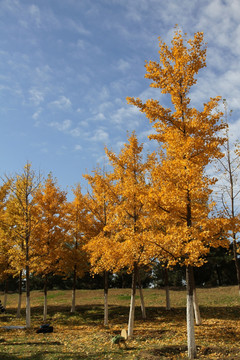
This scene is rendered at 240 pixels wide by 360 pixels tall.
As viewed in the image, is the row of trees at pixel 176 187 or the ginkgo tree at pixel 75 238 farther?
the ginkgo tree at pixel 75 238

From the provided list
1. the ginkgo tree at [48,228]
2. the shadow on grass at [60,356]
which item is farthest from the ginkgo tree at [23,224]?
the shadow on grass at [60,356]

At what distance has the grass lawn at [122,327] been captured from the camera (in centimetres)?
1023

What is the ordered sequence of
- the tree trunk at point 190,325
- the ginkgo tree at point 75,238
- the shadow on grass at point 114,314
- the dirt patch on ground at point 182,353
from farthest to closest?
1. the ginkgo tree at point 75,238
2. the shadow on grass at point 114,314
3. the tree trunk at point 190,325
4. the dirt patch on ground at point 182,353

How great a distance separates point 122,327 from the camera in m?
16.0


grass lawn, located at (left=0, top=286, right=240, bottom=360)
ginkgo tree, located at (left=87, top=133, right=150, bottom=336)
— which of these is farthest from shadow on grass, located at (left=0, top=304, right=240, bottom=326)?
ginkgo tree, located at (left=87, top=133, right=150, bottom=336)

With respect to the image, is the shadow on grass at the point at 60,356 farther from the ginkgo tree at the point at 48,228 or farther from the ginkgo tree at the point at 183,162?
the ginkgo tree at the point at 48,228

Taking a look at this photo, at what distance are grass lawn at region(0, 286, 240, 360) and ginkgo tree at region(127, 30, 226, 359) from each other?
5.81 feet

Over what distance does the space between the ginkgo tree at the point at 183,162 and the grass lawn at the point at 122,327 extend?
177 centimetres

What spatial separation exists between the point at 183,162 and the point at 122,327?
11.1 metres

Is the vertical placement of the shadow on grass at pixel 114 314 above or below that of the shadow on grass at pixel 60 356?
below

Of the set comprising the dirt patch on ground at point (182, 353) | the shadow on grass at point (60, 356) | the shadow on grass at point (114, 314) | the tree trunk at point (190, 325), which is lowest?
the shadow on grass at point (114, 314)

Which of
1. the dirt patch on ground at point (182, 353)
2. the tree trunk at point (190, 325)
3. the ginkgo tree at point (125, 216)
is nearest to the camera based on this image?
the dirt patch on ground at point (182, 353)

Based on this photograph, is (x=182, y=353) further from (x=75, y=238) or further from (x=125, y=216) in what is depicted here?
(x=75, y=238)

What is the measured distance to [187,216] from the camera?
10.6 m
